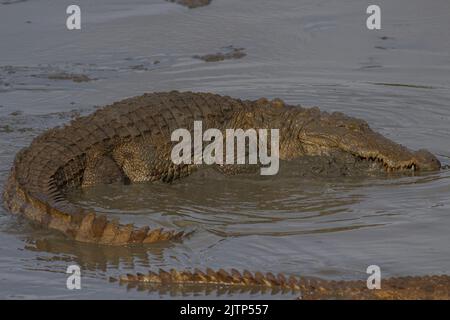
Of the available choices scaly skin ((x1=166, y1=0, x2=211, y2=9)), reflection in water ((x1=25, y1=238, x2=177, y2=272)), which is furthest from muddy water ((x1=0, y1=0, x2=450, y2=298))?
scaly skin ((x1=166, y1=0, x2=211, y2=9))

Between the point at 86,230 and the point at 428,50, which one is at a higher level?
the point at 428,50

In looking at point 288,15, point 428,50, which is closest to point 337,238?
point 428,50

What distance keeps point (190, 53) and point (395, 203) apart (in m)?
5.56

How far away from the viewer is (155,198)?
943 cm

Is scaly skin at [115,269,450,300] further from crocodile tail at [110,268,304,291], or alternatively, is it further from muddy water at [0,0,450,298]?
muddy water at [0,0,450,298]

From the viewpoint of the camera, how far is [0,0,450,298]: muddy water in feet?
25.2

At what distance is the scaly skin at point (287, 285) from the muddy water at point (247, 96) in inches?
4.4

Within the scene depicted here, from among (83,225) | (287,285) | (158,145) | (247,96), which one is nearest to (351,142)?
(158,145)

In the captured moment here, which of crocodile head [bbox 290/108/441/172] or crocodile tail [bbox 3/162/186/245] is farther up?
crocodile head [bbox 290/108/441/172]

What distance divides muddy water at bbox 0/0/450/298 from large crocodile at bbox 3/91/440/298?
0.69ft

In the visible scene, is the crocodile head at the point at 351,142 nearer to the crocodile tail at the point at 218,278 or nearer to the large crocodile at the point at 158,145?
the large crocodile at the point at 158,145
